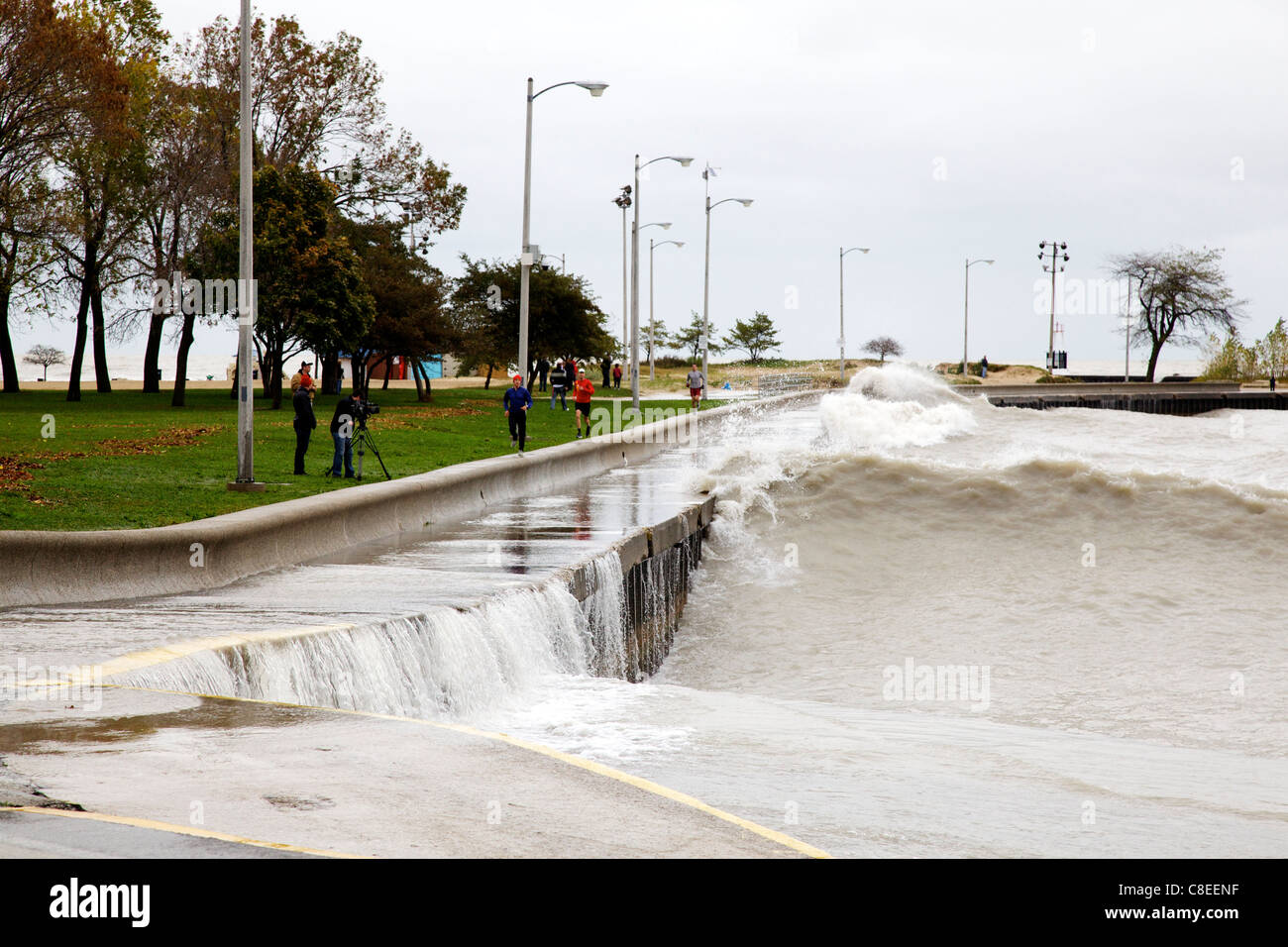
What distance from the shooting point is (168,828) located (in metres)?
5.06

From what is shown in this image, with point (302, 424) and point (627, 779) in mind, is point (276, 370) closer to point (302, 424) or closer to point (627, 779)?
point (302, 424)

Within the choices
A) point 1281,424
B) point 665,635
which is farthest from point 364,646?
point 1281,424

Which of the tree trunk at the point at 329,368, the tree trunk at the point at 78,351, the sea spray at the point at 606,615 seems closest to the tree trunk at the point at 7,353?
the tree trunk at the point at 78,351

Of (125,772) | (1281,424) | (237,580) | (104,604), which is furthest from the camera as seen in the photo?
(1281,424)

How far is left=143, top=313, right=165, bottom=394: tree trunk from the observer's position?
2230 inches

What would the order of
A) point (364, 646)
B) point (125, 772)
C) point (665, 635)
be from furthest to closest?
point (665, 635) < point (364, 646) < point (125, 772)

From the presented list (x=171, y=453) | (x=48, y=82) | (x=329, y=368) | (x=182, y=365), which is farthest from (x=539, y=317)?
(x=171, y=453)

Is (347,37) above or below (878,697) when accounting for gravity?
above

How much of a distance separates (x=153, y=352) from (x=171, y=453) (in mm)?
37268

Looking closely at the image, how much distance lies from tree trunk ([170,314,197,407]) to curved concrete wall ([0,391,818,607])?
32323 millimetres

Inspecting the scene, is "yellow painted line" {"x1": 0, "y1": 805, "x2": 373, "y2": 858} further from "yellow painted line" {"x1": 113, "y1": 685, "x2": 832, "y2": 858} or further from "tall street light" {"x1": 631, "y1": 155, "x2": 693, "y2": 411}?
"tall street light" {"x1": 631, "y1": 155, "x2": 693, "y2": 411}

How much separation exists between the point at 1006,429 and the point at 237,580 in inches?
1661
